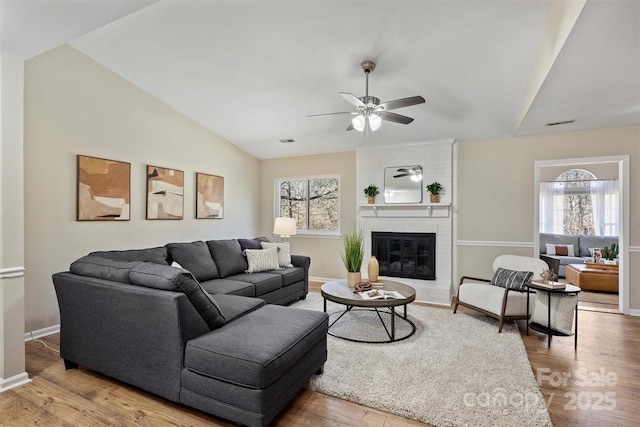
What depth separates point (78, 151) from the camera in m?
3.55

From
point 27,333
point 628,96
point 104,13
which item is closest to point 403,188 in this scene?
point 628,96

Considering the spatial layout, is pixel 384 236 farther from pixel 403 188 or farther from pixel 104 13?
pixel 104 13

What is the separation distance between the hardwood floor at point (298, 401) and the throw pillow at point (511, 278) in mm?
816

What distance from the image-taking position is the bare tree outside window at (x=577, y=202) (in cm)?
731

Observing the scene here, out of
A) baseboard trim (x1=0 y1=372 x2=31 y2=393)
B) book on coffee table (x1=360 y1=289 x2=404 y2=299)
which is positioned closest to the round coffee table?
book on coffee table (x1=360 y1=289 x2=404 y2=299)

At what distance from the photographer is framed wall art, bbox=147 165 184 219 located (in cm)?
433

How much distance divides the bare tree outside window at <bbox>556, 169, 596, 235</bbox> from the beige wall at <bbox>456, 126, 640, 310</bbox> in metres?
3.62

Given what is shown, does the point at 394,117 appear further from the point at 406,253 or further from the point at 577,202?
the point at 577,202

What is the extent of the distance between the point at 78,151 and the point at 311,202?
3692mm

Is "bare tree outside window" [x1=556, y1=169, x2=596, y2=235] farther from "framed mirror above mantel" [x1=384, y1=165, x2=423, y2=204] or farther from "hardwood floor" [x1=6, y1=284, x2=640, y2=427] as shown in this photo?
"hardwood floor" [x1=6, y1=284, x2=640, y2=427]

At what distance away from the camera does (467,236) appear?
4.93 metres

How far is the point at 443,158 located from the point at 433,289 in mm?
2019

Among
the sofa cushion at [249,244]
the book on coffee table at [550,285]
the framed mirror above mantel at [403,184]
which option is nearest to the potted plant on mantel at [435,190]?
the framed mirror above mantel at [403,184]

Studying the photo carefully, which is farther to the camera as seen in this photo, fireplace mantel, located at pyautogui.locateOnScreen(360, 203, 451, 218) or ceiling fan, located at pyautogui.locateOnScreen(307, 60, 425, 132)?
fireplace mantel, located at pyautogui.locateOnScreen(360, 203, 451, 218)
